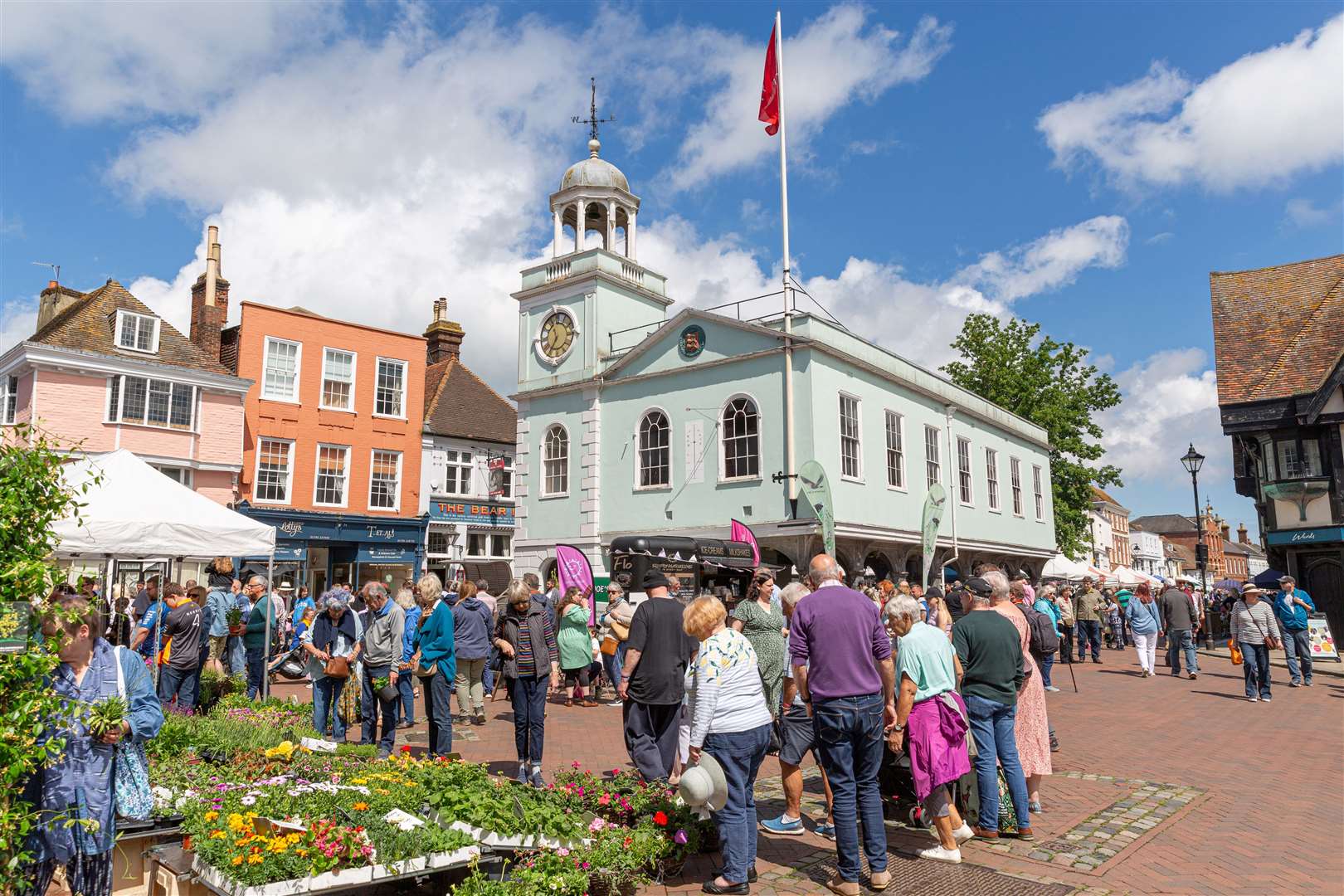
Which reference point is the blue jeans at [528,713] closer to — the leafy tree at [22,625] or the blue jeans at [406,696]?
the blue jeans at [406,696]

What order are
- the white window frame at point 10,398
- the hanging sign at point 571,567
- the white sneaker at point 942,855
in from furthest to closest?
the white window frame at point 10,398 < the hanging sign at point 571,567 < the white sneaker at point 942,855

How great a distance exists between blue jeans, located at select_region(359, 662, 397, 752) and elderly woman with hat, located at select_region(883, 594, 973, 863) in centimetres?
581

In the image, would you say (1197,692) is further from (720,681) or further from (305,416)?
(305,416)

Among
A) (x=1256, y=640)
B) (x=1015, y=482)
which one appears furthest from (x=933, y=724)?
(x=1015, y=482)

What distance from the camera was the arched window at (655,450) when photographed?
23.4 meters

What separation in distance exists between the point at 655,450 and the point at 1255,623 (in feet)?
46.8

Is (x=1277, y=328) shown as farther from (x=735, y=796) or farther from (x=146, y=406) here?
(x=146, y=406)

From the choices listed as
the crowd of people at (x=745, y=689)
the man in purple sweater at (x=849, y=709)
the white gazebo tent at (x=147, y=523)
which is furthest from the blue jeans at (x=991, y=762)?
the white gazebo tent at (x=147, y=523)

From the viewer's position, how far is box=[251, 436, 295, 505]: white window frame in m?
27.7

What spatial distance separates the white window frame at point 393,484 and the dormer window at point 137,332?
7.55 m

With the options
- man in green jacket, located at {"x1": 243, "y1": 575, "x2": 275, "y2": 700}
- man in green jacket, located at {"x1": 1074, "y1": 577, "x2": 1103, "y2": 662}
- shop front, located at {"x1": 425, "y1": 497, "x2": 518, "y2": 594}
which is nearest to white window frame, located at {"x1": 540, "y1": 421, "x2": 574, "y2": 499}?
shop front, located at {"x1": 425, "y1": 497, "x2": 518, "y2": 594}

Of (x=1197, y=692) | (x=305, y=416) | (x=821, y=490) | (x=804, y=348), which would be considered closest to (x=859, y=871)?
(x=1197, y=692)

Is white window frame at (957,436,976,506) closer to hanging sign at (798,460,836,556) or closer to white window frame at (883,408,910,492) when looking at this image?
white window frame at (883,408,910,492)

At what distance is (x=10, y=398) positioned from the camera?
80.5ft
